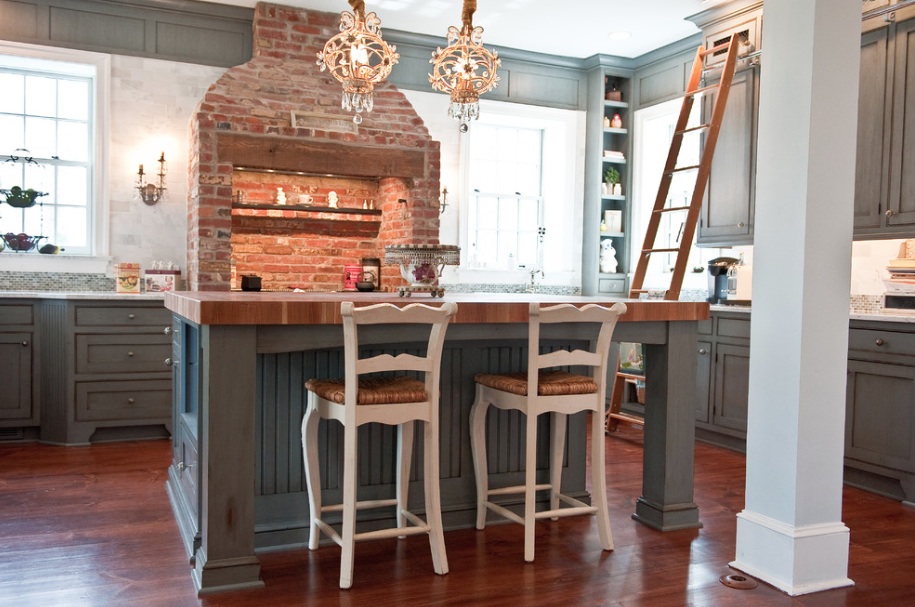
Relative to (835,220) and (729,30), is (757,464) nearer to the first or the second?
(835,220)

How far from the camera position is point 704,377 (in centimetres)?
538

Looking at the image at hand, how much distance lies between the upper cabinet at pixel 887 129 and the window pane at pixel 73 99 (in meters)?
5.35

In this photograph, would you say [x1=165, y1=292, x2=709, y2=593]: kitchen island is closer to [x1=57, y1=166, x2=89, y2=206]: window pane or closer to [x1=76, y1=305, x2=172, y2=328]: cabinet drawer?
[x1=76, y1=305, x2=172, y2=328]: cabinet drawer

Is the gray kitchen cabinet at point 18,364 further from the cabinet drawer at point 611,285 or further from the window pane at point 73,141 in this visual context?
the cabinet drawer at point 611,285

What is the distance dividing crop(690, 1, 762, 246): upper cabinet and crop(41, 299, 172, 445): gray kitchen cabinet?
3.94m

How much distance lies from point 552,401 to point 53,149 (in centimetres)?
472

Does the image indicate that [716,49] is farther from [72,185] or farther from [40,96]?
[40,96]

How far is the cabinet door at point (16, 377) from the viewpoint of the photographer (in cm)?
500

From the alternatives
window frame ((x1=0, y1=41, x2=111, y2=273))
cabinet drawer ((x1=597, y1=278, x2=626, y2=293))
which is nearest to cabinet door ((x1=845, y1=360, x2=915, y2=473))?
cabinet drawer ((x1=597, y1=278, x2=626, y2=293))

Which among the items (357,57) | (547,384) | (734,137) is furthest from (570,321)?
(734,137)

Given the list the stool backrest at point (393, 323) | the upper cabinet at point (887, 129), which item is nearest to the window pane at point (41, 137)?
the stool backrest at point (393, 323)

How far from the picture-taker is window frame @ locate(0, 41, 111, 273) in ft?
18.4

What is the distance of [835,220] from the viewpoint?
2.81m

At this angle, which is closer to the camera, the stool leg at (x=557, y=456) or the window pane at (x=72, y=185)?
the stool leg at (x=557, y=456)
